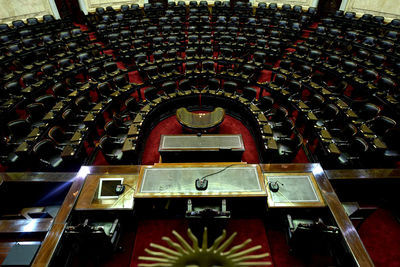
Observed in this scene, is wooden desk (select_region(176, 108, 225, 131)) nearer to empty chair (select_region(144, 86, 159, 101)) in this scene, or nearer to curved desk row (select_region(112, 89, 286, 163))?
curved desk row (select_region(112, 89, 286, 163))

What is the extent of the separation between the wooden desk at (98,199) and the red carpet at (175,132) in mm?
1972

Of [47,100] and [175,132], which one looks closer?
[47,100]

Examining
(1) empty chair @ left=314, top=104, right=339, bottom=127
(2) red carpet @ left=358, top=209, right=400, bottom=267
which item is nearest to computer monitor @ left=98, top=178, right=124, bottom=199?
(2) red carpet @ left=358, top=209, right=400, bottom=267

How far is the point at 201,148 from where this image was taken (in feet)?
18.5

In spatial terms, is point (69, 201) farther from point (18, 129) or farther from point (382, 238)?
point (382, 238)

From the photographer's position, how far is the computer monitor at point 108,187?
4.08m

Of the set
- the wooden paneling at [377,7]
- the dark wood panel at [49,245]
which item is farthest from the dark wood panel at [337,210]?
the wooden paneling at [377,7]

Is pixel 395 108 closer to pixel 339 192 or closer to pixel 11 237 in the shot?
pixel 339 192

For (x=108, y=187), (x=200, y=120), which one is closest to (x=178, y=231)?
(x=108, y=187)

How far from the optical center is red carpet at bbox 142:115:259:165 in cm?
637

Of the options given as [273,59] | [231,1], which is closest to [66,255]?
[273,59]

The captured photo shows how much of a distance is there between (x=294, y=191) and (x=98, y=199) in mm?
3509

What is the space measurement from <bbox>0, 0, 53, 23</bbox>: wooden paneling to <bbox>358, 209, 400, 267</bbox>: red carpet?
55.9 ft

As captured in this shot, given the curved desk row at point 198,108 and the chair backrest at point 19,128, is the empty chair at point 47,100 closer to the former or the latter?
the chair backrest at point 19,128
